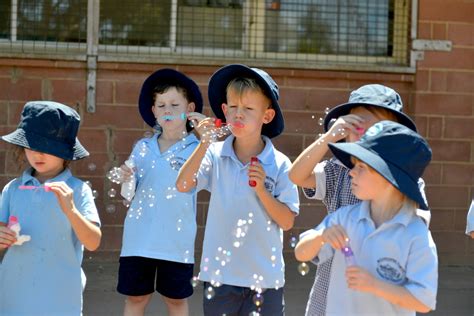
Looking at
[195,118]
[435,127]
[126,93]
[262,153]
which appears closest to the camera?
[262,153]

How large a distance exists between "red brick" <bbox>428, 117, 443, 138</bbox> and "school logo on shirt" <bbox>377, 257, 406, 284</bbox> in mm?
4717

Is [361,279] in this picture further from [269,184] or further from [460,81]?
[460,81]

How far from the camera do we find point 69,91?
7301mm

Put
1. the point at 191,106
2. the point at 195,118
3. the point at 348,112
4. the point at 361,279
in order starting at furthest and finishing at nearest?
the point at 191,106 < the point at 195,118 < the point at 348,112 < the point at 361,279

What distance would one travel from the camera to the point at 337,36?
7.92 metres

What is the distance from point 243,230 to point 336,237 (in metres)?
0.99

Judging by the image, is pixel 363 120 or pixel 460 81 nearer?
pixel 363 120

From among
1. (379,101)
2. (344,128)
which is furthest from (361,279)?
(379,101)

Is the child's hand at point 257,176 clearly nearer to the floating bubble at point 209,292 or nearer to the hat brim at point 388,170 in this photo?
the floating bubble at point 209,292

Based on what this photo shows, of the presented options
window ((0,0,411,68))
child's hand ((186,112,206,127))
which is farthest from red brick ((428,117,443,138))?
child's hand ((186,112,206,127))

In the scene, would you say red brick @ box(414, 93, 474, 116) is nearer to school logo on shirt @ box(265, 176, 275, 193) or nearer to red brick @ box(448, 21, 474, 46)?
red brick @ box(448, 21, 474, 46)

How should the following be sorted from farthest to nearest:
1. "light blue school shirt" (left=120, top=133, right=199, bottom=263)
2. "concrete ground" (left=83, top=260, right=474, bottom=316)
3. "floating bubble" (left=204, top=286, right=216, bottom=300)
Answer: "concrete ground" (left=83, top=260, right=474, bottom=316)
"light blue school shirt" (left=120, top=133, right=199, bottom=263)
"floating bubble" (left=204, top=286, right=216, bottom=300)

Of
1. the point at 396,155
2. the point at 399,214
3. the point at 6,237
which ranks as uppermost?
the point at 396,155

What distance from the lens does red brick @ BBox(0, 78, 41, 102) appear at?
23.8 ft
